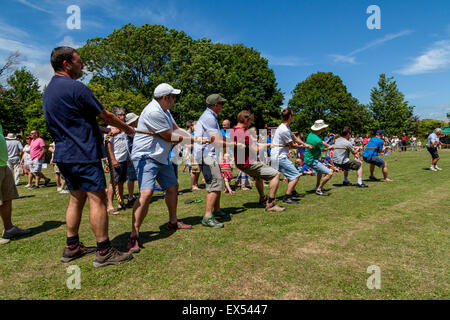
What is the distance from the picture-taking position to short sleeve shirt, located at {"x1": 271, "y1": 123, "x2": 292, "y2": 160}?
6.64 metres

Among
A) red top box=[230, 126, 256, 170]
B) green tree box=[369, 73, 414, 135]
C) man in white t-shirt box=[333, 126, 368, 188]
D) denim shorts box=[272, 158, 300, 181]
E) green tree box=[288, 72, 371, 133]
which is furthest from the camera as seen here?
green tree box=[288, 72, 371, 133]

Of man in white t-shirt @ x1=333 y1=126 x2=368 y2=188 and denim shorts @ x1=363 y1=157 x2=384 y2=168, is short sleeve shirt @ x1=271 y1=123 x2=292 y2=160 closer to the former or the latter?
man in white t-shirt @ x1=333 y1=126 x2=368 y2=188

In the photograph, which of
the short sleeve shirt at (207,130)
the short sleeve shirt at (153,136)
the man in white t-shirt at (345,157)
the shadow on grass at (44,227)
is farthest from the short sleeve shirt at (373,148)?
the shadow on grass at (44,227)

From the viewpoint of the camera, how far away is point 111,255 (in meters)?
3.41

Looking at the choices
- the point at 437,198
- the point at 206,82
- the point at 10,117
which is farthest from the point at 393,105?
the point at 10,117

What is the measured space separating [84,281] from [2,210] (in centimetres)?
282

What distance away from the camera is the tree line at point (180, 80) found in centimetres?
3347

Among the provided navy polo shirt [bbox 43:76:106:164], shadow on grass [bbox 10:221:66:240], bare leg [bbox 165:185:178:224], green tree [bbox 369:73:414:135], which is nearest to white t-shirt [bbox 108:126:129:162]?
shadow on grass [bbox 10:221:66:240]

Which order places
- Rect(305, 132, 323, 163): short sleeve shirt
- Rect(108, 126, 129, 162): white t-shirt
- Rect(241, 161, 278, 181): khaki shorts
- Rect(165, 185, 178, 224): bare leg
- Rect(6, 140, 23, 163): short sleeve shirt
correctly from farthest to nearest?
Rect(6, 140, 23, 163): short sleeve shirt < Rect(305, 132, 323, 163): short sleeve shirt < Rect(108, 126, 129, 162): white t-shirt < Rect(241, 161, 278, 181): khaki shorts < Rect(165, 185, 178, 224): bare leg

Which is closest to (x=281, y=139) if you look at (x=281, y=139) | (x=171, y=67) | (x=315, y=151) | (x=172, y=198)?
(x=281, y=139)

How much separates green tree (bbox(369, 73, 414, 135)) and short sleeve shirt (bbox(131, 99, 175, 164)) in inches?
1720

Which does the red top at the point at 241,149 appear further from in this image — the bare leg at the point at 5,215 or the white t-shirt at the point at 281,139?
the bare leg at the point at 5,215

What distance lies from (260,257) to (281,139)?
3.77 meters

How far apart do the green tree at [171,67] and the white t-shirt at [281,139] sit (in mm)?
26235
